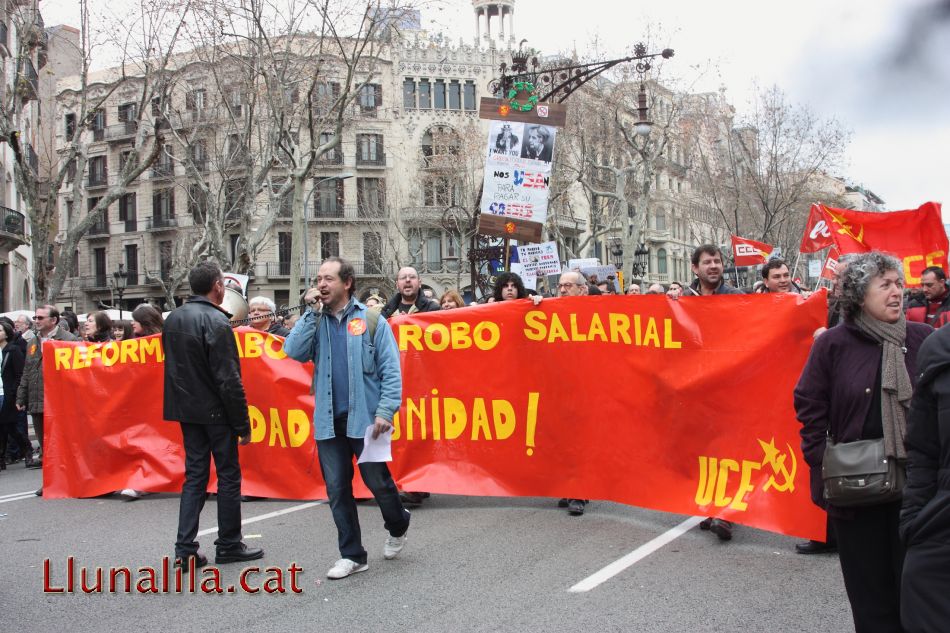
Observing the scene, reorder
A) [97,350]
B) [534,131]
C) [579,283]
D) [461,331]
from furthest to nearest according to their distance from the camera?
1. [534,131]
2. [97,350]
3. [579,283]
4. [461,331]

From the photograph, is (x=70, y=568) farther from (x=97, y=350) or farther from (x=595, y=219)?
(x=595, y=219)

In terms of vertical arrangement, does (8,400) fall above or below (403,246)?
below

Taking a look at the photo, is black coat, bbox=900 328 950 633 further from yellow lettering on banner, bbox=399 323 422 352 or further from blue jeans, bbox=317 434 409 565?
yellow lettering on banner, bbox=399 323 422 352

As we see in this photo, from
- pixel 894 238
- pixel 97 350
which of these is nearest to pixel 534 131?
pixel 894 238

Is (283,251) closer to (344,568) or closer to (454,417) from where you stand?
(454,417)

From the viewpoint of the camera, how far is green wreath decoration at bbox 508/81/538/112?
12406 millimetres

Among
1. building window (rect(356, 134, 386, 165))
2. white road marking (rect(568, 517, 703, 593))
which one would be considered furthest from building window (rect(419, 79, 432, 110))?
white road marking (rect(568, 517, 703, 593))

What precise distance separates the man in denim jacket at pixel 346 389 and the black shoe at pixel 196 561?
0.87 meters

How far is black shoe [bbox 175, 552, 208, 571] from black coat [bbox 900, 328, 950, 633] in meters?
4.18

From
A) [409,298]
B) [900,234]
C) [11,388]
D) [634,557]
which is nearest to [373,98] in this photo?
[11,388]

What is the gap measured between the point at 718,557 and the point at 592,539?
0.87 m

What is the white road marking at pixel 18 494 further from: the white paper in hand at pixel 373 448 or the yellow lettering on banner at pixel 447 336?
the white paper in hand at pixel 373 448

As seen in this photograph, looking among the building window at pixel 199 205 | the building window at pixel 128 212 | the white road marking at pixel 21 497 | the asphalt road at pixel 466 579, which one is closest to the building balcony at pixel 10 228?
the building window at pixel 199 205

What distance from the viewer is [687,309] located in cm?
621
